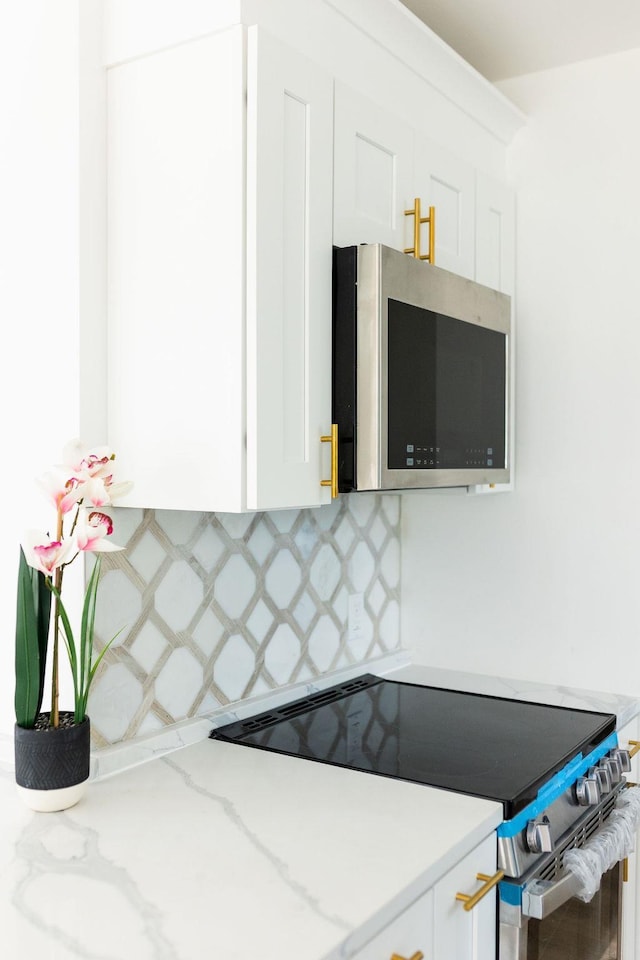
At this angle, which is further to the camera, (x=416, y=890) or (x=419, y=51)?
(x=419, y=51)

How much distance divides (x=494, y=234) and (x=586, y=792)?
134 cm

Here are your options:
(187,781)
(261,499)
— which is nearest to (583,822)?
(187,781)

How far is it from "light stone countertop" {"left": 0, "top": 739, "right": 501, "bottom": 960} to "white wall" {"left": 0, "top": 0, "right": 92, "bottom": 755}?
1.22 ft

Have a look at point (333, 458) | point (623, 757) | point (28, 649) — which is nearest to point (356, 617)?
point (623, 757)

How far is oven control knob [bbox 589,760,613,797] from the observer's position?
1.79 m

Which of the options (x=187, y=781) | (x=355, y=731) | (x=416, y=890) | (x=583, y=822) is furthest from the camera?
(x=355, y=731)

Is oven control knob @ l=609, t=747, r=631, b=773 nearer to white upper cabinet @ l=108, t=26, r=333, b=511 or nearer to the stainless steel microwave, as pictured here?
the stainless steel microwave

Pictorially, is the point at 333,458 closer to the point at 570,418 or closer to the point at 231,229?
the point at 231,229

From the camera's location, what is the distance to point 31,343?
63.9 inches

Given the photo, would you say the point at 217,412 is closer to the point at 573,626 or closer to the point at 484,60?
the point at 573,626

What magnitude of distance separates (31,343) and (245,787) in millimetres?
888

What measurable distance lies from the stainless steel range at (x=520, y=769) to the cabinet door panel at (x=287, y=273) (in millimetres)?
553

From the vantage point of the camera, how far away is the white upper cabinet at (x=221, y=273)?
142 cm

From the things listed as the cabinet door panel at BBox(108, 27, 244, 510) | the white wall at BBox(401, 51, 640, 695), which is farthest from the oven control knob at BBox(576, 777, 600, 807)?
the cabinet door panel at BBox(108, 27, 244, 510)
